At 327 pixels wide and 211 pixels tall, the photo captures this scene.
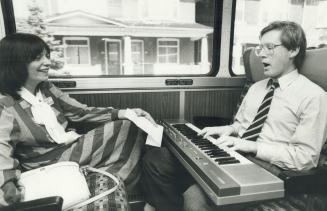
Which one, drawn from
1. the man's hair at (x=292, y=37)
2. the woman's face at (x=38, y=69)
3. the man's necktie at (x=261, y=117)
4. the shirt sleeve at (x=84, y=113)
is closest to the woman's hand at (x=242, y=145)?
the man's necktie at (x=261, y=117)

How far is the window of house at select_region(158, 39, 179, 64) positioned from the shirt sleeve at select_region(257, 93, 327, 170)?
1.38 m

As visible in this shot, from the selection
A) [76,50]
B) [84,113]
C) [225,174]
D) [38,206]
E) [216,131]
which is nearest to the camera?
[38,206]

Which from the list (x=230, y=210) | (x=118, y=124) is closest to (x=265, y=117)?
(x=230, y=210)

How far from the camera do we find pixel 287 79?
5.87 ft

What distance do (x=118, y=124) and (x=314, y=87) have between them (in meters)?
1.31

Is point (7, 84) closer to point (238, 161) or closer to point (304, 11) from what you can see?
point (238, 161)

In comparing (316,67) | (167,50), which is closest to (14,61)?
(167,50)

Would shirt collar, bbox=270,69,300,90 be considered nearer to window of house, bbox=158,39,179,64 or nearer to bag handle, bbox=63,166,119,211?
window of house, bbox=158,39,179,64

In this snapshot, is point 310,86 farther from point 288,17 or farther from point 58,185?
point 58,185

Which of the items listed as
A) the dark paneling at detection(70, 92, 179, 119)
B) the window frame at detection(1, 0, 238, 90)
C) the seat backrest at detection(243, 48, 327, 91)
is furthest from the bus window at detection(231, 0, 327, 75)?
the seat backrest at detection(243, 48, 327, 91)

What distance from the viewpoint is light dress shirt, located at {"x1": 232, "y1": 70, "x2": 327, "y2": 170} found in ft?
4.83

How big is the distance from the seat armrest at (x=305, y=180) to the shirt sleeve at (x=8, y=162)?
1293 millimetres

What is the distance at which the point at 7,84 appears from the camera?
5.54 feet

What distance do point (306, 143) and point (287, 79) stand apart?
50cm
